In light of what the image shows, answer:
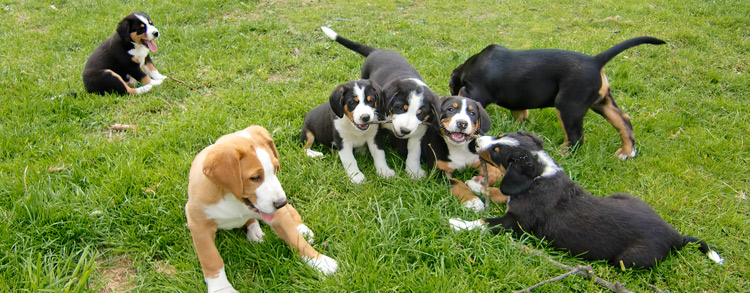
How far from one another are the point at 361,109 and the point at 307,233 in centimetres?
123

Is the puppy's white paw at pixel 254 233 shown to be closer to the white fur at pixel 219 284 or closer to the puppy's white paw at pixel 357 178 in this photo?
the white fur at pixel 219 284

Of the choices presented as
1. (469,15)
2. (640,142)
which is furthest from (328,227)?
(469,15)

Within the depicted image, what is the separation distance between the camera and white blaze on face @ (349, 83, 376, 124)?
3756 mm

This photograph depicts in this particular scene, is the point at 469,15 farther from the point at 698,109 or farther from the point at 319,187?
the point at 319,187

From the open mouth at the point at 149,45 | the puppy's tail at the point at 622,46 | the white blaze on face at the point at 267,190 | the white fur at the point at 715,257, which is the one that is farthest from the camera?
the open mouth at the point at 149,45

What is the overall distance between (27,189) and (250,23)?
5.30 meters

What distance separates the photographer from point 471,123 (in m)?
3.68

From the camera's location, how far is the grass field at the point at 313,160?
283 centimetres

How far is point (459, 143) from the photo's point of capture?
3775 mm

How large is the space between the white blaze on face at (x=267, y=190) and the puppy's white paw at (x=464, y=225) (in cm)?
133

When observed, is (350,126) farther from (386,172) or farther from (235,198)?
(235,198)

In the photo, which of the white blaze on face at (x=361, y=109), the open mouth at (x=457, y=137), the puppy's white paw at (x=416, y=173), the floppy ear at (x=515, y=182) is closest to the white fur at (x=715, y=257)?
the floppy ear at (x=515, y=182)

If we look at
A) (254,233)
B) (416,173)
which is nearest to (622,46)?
(416,173)

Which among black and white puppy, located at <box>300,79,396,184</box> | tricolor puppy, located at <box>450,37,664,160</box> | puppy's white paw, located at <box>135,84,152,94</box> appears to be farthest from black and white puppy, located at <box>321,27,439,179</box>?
puppy's white paw, located at <box>135,84,152,94</box>
